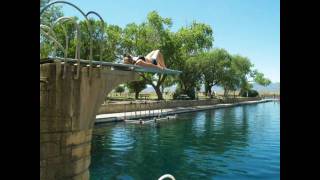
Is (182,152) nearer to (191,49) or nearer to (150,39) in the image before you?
(150,39)

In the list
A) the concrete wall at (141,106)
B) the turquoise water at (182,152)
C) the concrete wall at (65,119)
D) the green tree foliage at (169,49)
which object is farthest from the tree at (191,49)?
the concrete wall at (65,119)

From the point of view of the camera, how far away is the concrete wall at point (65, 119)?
392 inches

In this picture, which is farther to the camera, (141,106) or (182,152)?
(141,106)

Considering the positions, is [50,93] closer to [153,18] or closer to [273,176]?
[273,176]

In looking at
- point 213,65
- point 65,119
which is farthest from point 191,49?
point 65,119

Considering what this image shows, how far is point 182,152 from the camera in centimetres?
2625

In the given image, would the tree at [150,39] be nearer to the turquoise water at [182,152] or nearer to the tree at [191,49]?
the tree at [191,49]

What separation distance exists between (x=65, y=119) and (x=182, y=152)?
55.6ft

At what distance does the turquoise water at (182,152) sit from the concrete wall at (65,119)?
26.2 ft

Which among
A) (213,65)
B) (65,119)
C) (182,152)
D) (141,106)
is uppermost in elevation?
(213,65)

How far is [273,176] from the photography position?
19625 millimetres
